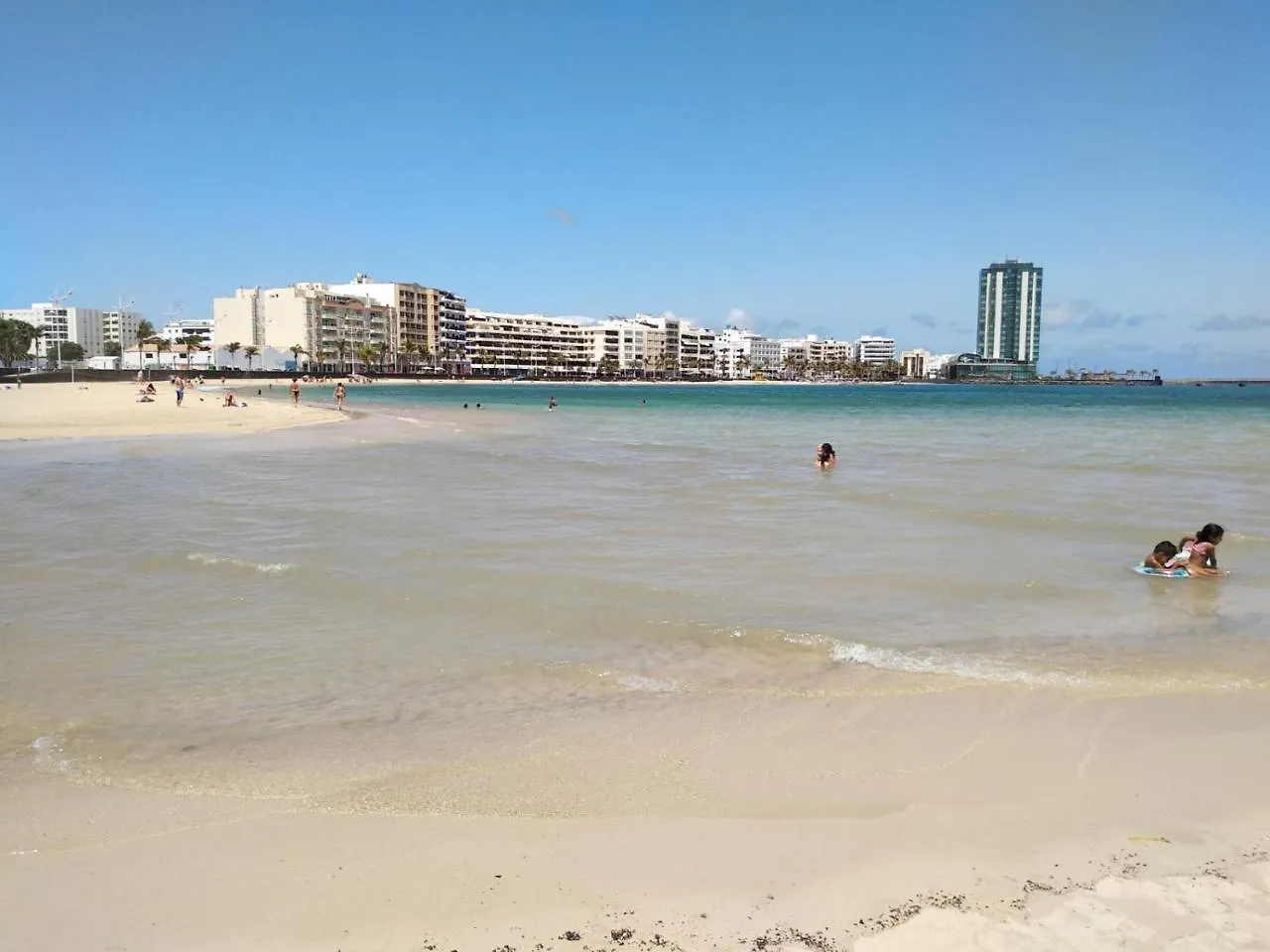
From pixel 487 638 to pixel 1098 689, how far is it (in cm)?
476

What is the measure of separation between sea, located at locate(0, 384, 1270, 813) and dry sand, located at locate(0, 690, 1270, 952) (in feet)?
0.94

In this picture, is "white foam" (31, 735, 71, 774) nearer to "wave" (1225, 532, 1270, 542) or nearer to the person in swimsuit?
the person in swimsuit

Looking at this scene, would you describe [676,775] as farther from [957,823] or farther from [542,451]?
[542,451]

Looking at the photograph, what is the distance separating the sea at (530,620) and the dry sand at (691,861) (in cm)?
29

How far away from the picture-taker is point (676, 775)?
4707mm

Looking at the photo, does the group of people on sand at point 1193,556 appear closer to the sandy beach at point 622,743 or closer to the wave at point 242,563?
the sandy beach at point 622,743

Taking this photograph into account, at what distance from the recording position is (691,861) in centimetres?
382

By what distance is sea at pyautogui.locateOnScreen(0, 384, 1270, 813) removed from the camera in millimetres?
5145

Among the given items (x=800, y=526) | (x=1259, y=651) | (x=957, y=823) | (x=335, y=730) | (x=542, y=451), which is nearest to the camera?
(x=957, y=823)

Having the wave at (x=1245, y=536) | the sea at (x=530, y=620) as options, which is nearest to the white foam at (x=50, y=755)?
the sea at (x=530, y=620)

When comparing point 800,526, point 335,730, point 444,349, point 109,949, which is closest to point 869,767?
point 335,730

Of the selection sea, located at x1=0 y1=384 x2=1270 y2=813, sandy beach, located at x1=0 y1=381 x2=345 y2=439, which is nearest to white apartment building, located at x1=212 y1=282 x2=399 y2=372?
sandy beach, located at x1=0 y1=381 x2=345 y2=439

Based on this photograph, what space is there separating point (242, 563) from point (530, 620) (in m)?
4.37

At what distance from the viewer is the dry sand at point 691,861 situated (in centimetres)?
330
